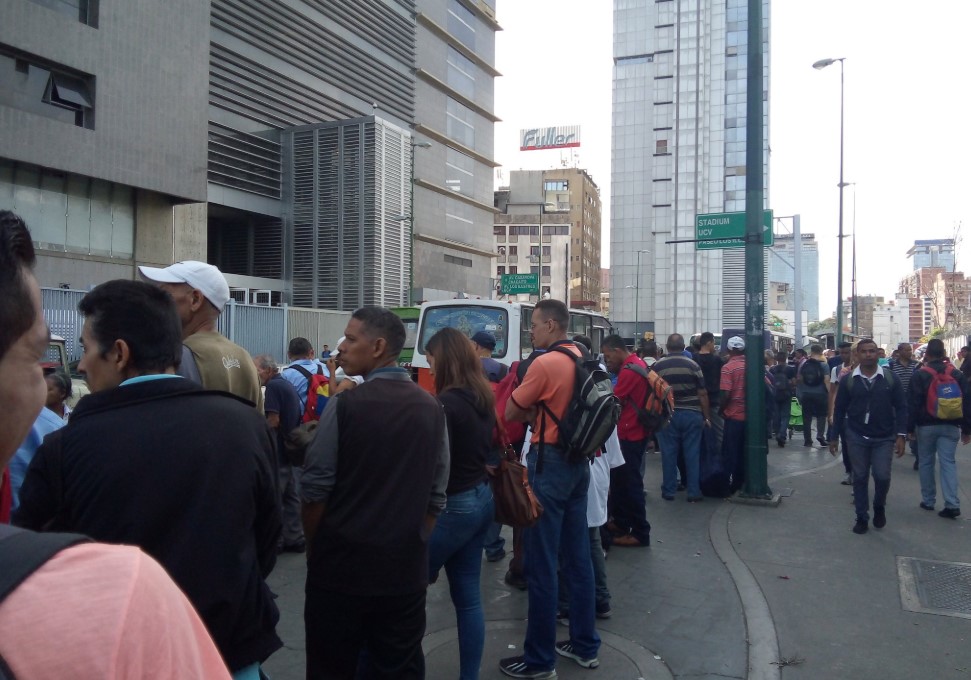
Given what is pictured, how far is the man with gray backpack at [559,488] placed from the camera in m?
4.23

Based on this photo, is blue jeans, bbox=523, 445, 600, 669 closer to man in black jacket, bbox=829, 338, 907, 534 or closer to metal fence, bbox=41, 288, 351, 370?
man in black jacket, bbox=829, 338, 907, 534

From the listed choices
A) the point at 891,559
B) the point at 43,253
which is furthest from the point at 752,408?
the point at 43,253

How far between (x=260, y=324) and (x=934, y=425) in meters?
17.7

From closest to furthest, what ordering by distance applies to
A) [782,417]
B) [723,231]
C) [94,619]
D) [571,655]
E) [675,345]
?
[94,619], [571,655], [723,231], [675,345], [782,417]

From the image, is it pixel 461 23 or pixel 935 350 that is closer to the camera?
pixel 935 350

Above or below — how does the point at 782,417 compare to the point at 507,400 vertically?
below

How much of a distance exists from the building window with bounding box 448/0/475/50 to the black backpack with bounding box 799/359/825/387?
35263 millimetres

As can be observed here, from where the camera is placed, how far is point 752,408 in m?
8.98

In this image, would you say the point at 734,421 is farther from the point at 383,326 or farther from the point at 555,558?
the point at 383,326

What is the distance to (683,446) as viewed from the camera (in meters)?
9.15

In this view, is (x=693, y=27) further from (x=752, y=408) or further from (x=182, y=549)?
(x=182, y=549)

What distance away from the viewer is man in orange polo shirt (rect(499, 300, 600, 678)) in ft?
13.8

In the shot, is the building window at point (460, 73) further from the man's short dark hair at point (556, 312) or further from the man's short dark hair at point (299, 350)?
the man's short dark hair at point (556, 312)

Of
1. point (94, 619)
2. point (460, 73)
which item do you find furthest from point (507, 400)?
point (460, 73)
